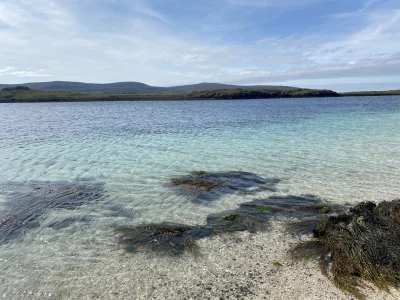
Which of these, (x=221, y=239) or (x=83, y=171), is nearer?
(x=221, y=239)

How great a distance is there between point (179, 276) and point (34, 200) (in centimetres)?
863

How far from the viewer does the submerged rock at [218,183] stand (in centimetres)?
1417

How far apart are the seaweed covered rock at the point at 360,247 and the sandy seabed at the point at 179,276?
0.40 m

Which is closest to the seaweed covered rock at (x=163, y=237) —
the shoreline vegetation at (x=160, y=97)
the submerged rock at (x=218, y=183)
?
the submerged rock at (x=218, y=183)

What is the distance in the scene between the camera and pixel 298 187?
1466 centimetres

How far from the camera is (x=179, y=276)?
25.5ft

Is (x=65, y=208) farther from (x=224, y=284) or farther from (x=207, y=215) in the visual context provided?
(x=224, y=284)

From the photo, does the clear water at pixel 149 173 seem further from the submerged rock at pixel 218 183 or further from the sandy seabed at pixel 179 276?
the submerged rock at pixel 218 183

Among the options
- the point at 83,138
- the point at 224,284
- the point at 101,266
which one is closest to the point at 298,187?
the point at 224,284

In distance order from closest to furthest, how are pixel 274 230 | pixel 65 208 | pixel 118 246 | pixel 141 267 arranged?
pixel 141 267 → pixel 118 246 → pixel 274 230 → pixel 65 208

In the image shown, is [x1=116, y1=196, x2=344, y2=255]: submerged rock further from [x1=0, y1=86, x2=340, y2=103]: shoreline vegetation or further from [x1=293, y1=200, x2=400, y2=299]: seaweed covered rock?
[x1=0, y1=86, x2=340, y2=103]: shoreline vegetation

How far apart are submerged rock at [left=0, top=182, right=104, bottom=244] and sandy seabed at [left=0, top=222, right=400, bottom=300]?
2.49 m

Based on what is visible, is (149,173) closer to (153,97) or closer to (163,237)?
(163,237)

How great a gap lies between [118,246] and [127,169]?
9664mm
